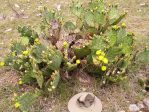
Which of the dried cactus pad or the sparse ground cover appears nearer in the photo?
the dried cactus pad

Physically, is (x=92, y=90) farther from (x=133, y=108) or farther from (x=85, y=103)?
(x=133, y=108)

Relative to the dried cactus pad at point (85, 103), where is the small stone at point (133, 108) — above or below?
below

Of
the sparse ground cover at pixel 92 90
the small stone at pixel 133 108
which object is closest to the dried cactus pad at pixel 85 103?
the sparse ground cover at pixel 92 90

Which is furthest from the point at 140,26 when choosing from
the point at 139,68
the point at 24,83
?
the point at 24,83

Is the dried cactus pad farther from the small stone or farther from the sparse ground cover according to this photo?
the small stone

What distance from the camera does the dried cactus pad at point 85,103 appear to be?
12.8 feet

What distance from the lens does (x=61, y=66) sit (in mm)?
4168

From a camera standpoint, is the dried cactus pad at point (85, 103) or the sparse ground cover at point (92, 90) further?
the sparse ground cover at point (92, 90)

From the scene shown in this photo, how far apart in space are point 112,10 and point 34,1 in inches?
114

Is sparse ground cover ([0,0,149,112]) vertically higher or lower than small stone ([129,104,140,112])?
higher

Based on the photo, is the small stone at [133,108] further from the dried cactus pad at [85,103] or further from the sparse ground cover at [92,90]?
the dried cactus pad at [85,103]

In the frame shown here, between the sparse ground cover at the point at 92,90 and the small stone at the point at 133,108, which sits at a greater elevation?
the sparse ground cover at the point at 92,90

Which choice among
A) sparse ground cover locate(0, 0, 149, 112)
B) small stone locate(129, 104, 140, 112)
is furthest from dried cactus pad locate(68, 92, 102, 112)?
small stone locate(129, 104, 140, 112)

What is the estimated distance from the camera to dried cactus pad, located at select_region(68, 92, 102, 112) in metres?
3.89
